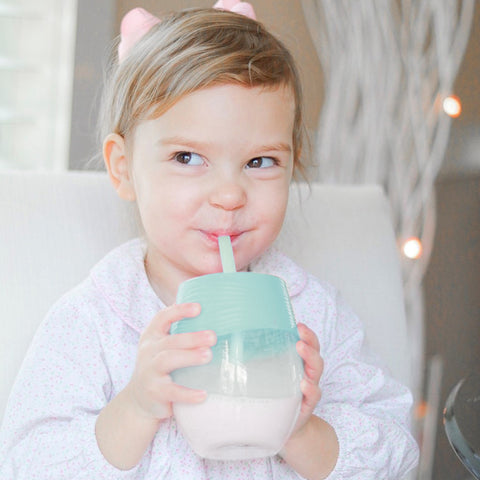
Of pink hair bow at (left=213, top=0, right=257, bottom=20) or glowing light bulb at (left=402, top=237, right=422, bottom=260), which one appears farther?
glowing light bulb at (left=402, top=237, right=422, bottom=260)

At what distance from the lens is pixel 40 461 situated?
2.63ft

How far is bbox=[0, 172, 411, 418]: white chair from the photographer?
98 cm

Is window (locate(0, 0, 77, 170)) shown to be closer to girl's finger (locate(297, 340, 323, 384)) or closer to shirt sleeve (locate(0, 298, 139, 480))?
shirt sleeve (locate(0, 298, 139, 480))

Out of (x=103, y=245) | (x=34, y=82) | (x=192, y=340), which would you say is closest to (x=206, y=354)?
(x=192, y=340)

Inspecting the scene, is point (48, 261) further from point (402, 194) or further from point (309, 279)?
point (402, 194)

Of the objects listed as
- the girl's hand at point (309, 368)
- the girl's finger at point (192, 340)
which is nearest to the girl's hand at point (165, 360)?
the girl's finger at point (192, 340)

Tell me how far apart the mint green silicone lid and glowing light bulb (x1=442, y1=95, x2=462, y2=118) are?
148 centimetres

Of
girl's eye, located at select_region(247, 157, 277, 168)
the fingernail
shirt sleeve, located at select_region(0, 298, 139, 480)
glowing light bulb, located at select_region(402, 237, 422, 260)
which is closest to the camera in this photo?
the fingernail

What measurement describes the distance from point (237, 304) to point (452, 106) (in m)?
1.55

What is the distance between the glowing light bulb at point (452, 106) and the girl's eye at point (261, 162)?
3.96 feet

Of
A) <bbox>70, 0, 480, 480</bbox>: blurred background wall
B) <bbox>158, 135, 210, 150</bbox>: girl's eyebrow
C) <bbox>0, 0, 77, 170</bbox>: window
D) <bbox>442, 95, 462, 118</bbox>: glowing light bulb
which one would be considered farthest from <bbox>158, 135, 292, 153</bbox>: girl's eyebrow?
<bbox>442, 95, 462, 118</bbox>: glowing light bulb

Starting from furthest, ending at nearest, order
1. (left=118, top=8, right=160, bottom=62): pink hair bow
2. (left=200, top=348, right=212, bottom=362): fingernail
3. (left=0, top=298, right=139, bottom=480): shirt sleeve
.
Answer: (left=118, top=8, right=160, bottom=62): pink hair bow, (left=0, top=298, right=139, bottom=480): shirt sleeve, (left=200, top=348, right=212, bottom=362): fingernail

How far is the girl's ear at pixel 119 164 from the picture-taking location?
0.97m

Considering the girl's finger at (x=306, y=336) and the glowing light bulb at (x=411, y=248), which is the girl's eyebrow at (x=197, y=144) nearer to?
the girl's finger at (x=306, y=336)
